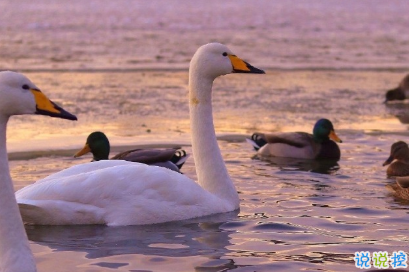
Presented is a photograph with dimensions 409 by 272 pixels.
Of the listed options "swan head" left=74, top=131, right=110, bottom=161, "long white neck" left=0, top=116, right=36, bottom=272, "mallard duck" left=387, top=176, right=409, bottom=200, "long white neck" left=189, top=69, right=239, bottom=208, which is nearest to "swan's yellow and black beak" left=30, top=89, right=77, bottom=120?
"long white neck" left=0, top=116, right=36, bottom=272

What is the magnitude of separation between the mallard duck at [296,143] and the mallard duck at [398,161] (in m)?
1.25

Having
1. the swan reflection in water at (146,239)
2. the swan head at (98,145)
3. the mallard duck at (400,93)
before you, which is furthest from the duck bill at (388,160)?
the mallard duck at (400,93)

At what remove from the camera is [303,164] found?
11.1 m

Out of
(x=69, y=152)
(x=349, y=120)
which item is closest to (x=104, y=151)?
(x=69, y=152)

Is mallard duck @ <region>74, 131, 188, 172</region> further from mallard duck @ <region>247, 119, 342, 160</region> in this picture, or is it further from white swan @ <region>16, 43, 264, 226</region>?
white swan @ <region>16, 43, 264, 226</region>

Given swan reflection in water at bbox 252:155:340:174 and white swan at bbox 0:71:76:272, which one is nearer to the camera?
white swan at bbox 0:71:76:272

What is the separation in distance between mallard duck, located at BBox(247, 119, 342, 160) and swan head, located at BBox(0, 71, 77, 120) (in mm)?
6591

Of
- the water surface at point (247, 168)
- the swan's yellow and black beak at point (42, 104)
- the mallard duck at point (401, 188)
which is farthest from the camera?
the mallard duck at point (401, 188)

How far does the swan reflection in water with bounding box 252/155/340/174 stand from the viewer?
→ 34.2 feet

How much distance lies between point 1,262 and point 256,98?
419 inches

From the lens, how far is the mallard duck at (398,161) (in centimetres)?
947

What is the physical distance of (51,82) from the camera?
16.8 metres

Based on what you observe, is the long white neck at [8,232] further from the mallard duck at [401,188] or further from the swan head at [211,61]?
the mallard duck at [401,188]

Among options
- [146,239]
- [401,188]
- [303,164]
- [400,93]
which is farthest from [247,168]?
[400,93]
